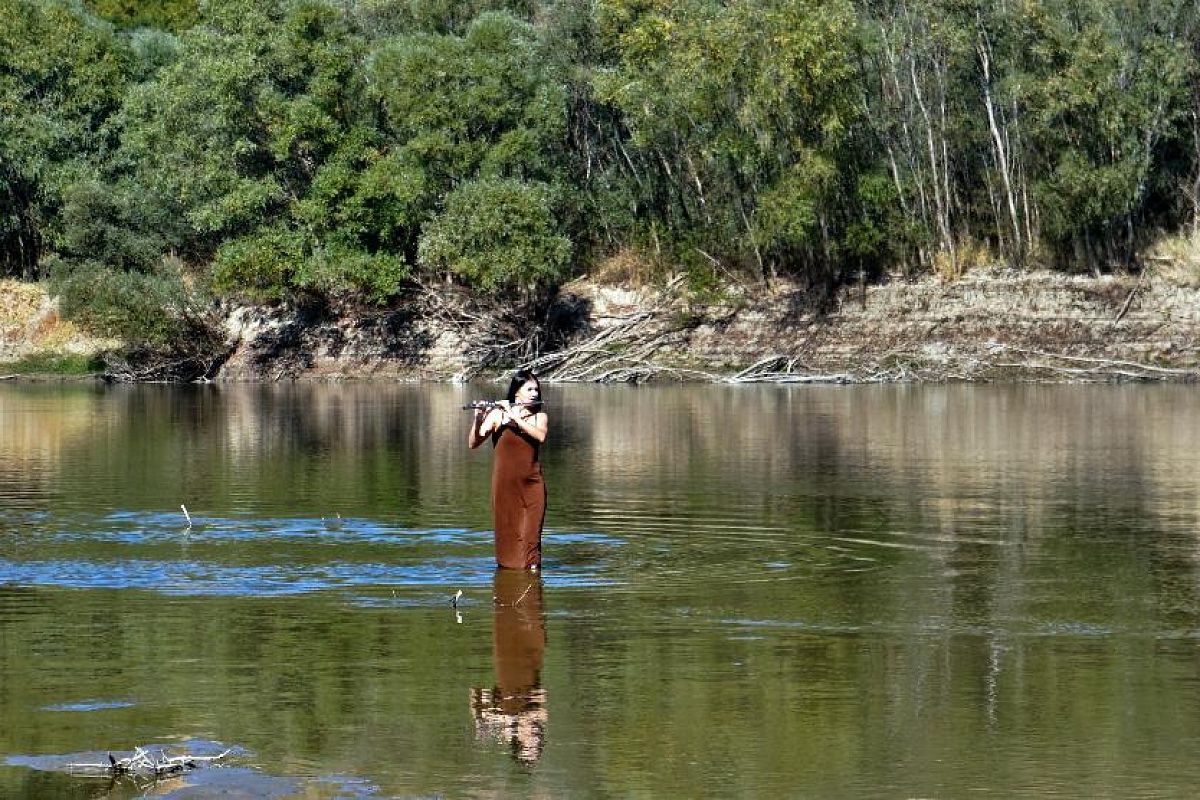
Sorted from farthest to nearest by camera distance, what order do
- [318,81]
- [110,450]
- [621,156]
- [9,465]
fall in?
1. [621,156]
2. [318,81]
3. [110,450]
4. [9,465]

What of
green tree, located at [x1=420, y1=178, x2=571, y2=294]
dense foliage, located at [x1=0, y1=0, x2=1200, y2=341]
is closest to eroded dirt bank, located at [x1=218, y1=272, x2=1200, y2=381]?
dense foliage, located at [x1=0, y1=0, x2=1200, y2=341]

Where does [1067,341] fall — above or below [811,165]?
below

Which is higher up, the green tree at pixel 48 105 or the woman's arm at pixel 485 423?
the green tree at pixel 48 105

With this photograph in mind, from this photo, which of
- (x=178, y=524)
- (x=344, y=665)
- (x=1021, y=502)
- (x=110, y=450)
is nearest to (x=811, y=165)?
(x=110, y=450)

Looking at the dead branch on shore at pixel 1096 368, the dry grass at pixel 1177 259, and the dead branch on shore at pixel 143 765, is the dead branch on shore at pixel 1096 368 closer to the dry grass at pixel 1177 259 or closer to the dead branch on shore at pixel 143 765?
the dry grass at pixel 1177 259

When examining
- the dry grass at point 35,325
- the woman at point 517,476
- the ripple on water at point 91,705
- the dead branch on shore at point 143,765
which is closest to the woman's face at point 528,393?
the woman at point 517,476

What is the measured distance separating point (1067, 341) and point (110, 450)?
3490cm

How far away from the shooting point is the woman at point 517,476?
1933cm

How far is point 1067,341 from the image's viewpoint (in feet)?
205

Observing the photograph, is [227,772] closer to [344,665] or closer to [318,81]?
[344,665]

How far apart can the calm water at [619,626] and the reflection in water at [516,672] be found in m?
0.05

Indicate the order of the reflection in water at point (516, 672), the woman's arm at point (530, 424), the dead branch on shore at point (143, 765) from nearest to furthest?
the dead branch on shore at point (143, 765), the reflection in water at point (516, 672), the woman's arm at point (530, 424)

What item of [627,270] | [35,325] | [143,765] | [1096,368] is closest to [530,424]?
[143,765]

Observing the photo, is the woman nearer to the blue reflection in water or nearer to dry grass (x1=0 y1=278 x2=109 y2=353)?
the blue reflection in water
